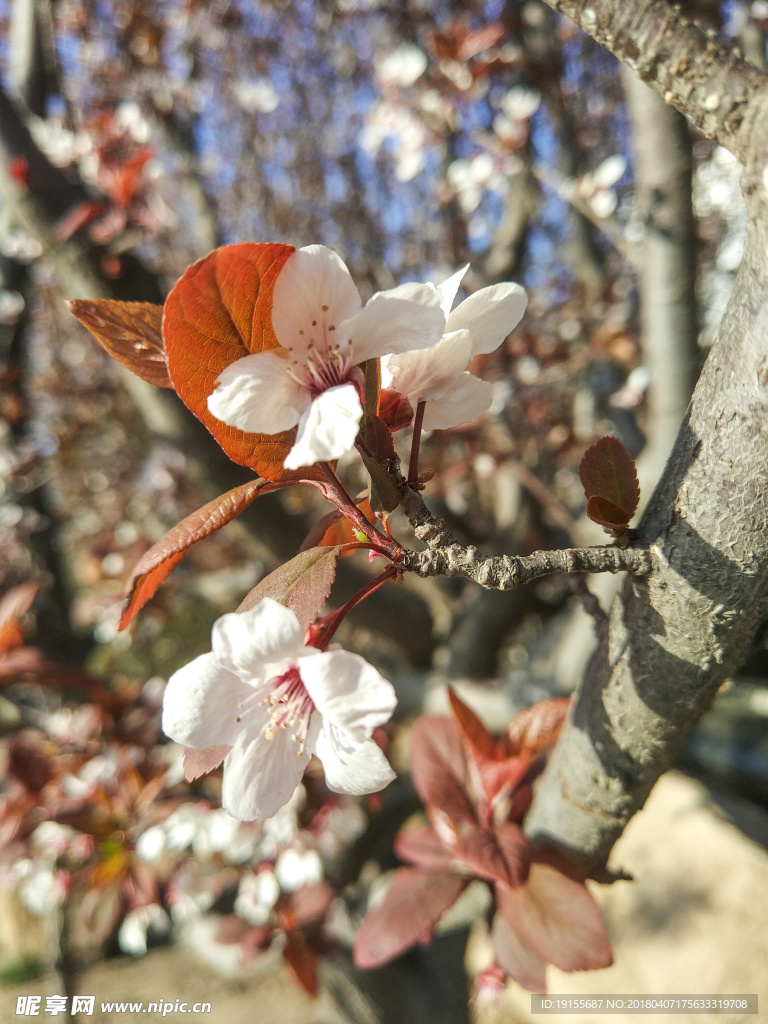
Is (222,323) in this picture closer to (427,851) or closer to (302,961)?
(427,851)

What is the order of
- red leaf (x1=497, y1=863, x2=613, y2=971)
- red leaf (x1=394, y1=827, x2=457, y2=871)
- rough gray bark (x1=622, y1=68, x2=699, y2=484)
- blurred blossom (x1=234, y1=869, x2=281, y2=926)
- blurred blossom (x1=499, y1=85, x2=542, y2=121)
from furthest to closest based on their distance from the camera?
blurred blossom (x1=499, y1=85, x2=542, y2=121) < blurred blossom (x1=234, y1=869, x2=281, y2=926) < rough gray bark (x1=622, y1=68, x2=699, y2=484) < red leaf (x1=394, y1=827, x2=457, y2=871) < red leaf (x1=497, y1=863, x2=613, y2=971)

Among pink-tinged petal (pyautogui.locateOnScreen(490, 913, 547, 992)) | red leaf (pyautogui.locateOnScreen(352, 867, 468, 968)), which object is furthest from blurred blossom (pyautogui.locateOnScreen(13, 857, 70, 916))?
pink-tinged petal (pyautogui.locateOnScreen(490, 913, 547, 992))

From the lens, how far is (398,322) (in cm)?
44

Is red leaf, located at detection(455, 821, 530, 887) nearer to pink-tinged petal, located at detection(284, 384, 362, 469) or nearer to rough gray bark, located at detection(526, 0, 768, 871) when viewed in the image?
rough gray bark, located at detection(526, 0, 768, 871)

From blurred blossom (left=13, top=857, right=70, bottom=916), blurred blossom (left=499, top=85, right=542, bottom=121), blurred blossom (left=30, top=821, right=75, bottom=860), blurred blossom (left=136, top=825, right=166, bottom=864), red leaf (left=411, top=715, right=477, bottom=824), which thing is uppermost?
blurred blossom (left=499, top=85, right=542, bottom=121)

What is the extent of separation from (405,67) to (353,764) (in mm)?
2512

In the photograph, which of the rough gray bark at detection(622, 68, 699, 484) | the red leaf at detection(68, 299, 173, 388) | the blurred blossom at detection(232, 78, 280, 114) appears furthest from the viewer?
the blurred blossom at detection(232, 78, 280, 114)

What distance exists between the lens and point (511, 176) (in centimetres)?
227

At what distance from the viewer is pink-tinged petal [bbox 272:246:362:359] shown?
17.1 inches

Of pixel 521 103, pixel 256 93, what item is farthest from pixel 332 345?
pixel 256 93

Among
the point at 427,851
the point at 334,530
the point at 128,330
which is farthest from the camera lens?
the point at 427,851

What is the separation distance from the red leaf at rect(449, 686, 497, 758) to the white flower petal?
1.46 feet

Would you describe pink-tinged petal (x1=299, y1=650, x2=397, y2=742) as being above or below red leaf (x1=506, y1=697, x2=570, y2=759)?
above

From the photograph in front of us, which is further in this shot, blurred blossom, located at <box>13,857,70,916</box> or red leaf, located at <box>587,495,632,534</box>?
blurred blossom, located at <box>13,857,70,916</box>
